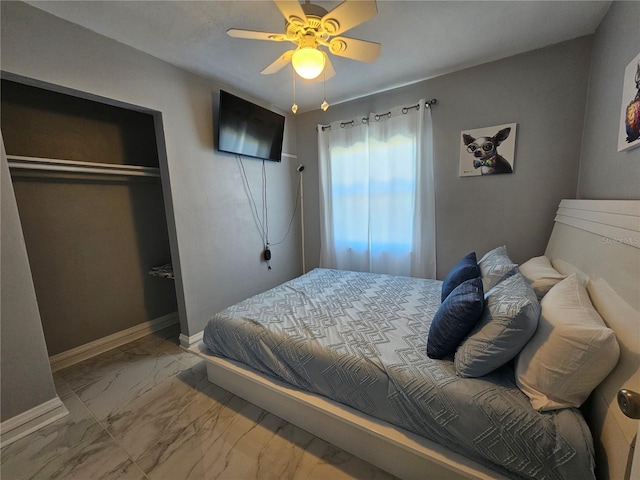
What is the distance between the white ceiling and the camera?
63.7 inches

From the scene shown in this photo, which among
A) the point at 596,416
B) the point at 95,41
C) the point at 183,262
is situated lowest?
the point at 596,416

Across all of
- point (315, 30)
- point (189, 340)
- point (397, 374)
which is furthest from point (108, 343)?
point (315, 30)

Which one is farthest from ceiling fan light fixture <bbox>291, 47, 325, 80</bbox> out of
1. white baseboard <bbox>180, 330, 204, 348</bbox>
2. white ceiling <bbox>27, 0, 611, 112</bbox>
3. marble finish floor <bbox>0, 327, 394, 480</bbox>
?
white baseboard <bbox>180, 330, 204, 348</bbox>

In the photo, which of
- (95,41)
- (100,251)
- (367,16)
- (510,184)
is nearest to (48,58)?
(95,41)

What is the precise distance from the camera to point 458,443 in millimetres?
1063

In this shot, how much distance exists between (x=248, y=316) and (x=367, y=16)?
189 cm

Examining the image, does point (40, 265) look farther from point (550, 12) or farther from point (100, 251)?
point (550, 12)

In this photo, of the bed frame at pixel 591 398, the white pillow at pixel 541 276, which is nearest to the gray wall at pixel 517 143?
the bed frame at pixel 591 398

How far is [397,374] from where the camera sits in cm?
119

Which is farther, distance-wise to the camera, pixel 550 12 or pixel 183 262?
pixel 183 262

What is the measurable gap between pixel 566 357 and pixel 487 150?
6.87 ft

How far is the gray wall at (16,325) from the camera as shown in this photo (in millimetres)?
1465

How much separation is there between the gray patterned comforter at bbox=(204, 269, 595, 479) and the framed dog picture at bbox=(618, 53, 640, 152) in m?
1.33

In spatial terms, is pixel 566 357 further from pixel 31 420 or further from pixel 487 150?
pixel 31 420
